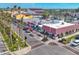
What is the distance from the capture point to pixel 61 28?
165 inches

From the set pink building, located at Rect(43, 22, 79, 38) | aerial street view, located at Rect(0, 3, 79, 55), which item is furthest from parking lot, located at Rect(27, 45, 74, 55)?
pink building, located at Rect(43, 22, 79, 38)

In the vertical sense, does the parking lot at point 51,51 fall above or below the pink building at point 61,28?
below

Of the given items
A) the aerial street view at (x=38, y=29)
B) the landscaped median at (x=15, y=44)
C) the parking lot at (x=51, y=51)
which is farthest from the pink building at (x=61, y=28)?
the landscaped median at (x=15, y=44)

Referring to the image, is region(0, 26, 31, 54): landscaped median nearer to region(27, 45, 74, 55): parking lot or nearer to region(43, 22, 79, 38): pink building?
region(27, 45, 74, 55): parking lot

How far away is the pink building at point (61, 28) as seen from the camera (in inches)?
165

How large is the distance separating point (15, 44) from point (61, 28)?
649 mm

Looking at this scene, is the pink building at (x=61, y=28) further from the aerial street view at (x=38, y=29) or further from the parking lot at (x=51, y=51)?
the parking lot at (x=51, y=51)

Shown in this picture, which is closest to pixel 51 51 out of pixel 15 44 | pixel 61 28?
pixel 61 28

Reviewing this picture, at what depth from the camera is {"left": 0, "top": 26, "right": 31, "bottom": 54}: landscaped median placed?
4.18 metres

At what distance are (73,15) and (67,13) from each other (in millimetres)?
85

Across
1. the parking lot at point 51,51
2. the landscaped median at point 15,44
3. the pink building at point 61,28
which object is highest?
the pink building at point 61,28

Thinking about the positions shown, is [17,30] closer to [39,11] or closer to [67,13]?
[39,11]

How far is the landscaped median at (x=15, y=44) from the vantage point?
418 cm

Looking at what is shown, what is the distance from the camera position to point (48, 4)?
411 centimetres
